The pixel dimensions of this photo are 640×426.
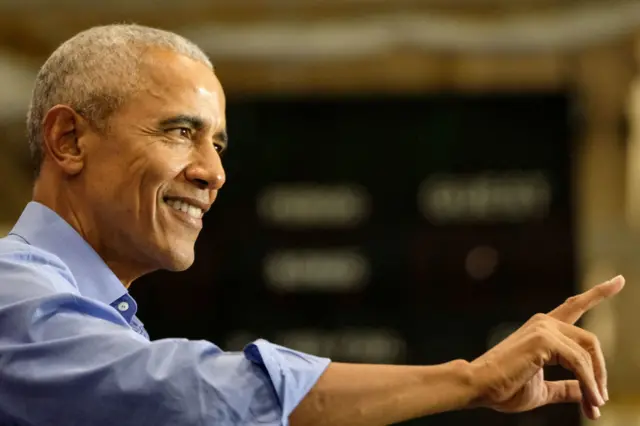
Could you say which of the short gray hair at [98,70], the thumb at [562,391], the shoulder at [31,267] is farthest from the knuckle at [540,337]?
the short gray hair at [98,70]

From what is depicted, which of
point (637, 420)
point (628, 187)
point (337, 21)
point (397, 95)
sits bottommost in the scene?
point (637, 420)

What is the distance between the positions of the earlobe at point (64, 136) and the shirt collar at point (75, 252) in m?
0.08

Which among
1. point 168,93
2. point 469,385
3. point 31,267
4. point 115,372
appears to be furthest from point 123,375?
point 168,93

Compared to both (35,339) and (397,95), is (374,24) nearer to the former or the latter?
(397,95)

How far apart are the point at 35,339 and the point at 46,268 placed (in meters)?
0.13

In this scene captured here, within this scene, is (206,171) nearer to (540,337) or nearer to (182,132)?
(182,132)

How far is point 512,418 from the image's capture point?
4.05 metres

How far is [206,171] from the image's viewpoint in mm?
1398

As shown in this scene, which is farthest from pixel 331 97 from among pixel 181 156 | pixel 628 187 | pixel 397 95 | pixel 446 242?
pixel 181 156

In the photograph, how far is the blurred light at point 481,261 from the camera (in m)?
4.07

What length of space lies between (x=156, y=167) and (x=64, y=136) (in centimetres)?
15

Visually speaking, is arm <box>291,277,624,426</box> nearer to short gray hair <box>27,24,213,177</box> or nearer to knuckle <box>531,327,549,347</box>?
knuckle <box>531,327,549,347</box>

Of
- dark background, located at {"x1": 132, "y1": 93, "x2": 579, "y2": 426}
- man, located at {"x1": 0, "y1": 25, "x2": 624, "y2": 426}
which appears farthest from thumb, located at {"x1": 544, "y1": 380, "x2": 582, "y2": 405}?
dark background, located at {"x1": 132, "y1": 93, "x2": 579, "y2": 426}

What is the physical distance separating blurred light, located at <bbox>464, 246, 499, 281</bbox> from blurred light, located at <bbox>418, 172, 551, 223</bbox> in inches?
4.9
